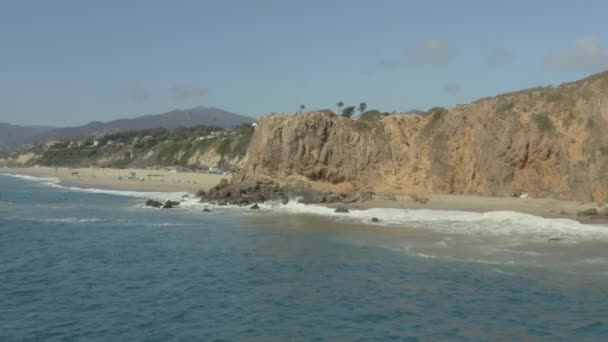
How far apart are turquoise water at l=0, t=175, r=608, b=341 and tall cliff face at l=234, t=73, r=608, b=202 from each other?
7853 mm

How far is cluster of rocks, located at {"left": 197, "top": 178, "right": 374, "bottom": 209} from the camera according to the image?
1809 inches

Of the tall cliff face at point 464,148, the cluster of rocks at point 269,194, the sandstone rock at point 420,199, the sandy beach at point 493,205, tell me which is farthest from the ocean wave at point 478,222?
the tall cliff face at point 464,148

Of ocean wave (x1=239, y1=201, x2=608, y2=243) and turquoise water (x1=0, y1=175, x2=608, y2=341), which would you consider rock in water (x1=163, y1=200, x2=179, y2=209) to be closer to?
ocean wave (x1=239, y1=201, x2=608, y2=243)

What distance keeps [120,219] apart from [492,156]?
82.4 ft

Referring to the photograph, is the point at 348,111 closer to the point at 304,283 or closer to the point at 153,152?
the point at 153,152

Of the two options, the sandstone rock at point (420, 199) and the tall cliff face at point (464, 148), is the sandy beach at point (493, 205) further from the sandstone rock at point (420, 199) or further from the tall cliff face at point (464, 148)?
the tall cliff face at point (464, 148)

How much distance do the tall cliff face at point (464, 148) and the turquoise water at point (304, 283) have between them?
25.8ft

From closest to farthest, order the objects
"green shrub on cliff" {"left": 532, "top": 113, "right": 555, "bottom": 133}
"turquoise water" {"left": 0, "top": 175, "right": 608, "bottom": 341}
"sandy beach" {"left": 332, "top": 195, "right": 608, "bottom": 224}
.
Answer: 1. "turquoise water" {"left": 0, "top": 175, "right": 608, "bottom": 341}
2. "sandy beach" {"left": 332, "top": 195, "right": 608, "bottom": 224}
3. "green shrub on cliff" {"left": 532, "top": 113, "right": 555, "bottom": 133}

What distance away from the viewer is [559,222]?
31.7 m

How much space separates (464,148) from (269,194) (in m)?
15.1

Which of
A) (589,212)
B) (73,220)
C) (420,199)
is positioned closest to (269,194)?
(420,199)

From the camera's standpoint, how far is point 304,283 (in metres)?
20.2

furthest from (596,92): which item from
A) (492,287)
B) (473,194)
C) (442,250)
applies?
(492,287)

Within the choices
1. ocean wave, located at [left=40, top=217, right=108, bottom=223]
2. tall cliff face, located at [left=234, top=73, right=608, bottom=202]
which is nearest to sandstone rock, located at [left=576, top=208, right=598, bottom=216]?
tall cliff face, located at [left=234, top=73, right=608, bottom=202]
